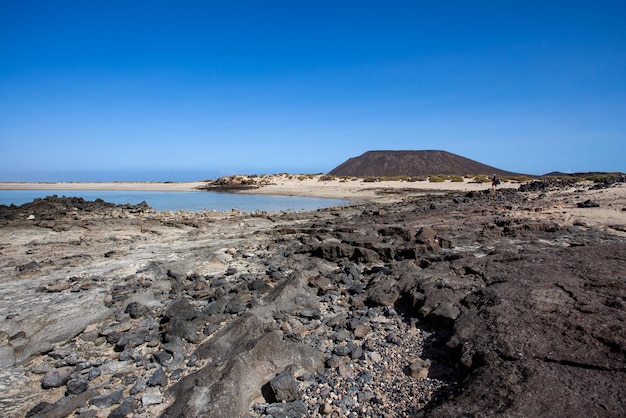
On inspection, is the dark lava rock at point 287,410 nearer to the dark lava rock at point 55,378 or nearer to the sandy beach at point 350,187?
the dark lava rock at point 55,378

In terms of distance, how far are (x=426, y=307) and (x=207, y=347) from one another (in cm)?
299

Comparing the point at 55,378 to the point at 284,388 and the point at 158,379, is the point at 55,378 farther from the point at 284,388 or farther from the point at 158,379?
the point at 284,388

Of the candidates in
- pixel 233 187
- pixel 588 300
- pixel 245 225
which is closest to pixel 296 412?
pixel 588 300

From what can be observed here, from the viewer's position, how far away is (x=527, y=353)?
11.8ft

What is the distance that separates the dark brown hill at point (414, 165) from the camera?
53906 mm

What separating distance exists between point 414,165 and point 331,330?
172ft

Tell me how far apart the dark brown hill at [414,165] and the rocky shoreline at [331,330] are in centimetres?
4549

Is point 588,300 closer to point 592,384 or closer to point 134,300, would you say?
point 592,384

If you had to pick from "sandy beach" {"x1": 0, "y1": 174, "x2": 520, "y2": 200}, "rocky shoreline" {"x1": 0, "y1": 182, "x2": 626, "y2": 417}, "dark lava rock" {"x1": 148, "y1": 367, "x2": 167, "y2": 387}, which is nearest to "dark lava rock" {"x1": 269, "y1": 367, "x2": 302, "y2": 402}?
"rocky shoreline" {"x1": 0, "y1": 182, "x2": 626, "y2": 417}

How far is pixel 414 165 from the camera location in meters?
54.9

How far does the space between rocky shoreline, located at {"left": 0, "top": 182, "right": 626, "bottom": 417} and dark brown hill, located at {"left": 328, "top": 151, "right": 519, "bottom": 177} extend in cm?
4549

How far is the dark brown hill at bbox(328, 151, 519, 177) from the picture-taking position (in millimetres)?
53906

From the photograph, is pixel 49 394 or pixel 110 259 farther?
pixel 110 259

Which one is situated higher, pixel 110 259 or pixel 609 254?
pixel 609 254
